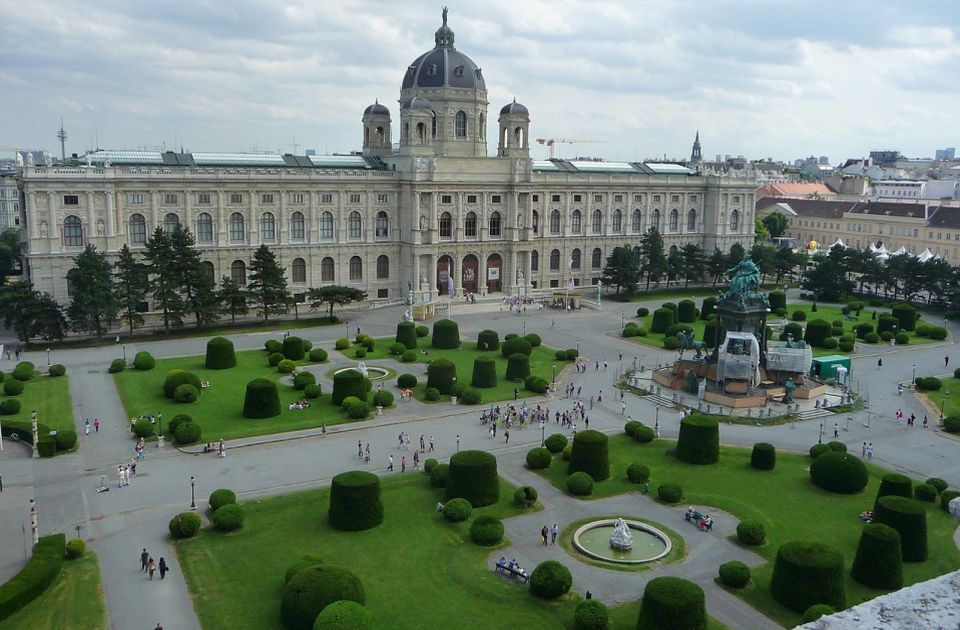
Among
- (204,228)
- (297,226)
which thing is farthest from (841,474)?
(204,228)

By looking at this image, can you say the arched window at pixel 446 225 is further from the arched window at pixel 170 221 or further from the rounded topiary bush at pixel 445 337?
the arched window at pixel 170 221

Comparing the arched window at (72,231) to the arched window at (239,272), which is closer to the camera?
the arched window at (72,231)

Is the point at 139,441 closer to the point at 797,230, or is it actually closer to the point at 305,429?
the point at 305,429

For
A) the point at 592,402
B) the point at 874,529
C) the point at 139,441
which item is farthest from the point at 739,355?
the point at 139,441

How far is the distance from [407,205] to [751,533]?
223 ft

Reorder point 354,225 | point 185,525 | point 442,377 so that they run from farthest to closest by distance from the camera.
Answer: point 354,225 → point 442,377 → point 185,525

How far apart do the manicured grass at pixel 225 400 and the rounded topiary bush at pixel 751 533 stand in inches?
1066

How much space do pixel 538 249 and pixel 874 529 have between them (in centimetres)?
7658

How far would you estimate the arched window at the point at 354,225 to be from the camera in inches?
3829

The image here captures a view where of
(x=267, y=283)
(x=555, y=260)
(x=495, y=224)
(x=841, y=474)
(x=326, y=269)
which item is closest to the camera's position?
(x=841, y=474)

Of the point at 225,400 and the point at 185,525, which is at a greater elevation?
the point at 225,400

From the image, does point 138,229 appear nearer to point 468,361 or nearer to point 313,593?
point 468,361

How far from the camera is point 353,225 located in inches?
3846

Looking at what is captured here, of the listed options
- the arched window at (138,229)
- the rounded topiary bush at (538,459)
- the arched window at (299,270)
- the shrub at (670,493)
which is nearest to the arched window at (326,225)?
the arched window at (299,270)
